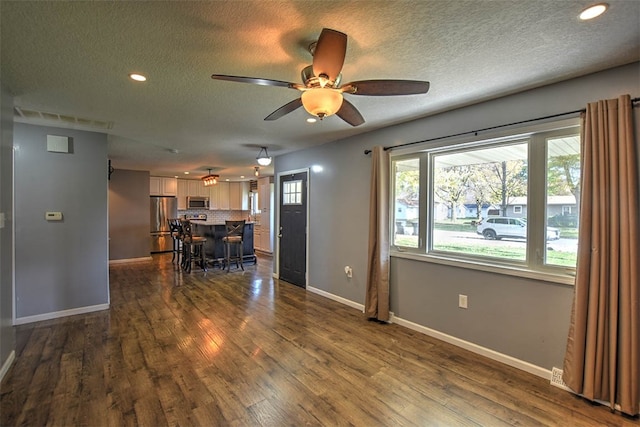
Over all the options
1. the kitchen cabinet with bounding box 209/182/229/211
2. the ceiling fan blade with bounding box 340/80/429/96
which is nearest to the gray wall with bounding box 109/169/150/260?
the kitchen cabinet with bounding box 209/182/229/211

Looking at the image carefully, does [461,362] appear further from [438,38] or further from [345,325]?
[438,38]

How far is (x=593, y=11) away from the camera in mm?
1538

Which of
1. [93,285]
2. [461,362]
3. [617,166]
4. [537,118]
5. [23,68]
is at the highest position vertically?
[23,68]

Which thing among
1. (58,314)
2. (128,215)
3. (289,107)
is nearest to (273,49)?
(289,107)

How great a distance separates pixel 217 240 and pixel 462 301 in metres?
5.45

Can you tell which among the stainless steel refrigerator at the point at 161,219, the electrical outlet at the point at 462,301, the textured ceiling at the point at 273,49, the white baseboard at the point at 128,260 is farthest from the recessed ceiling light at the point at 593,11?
the stainless steel refrigerator at the point at 161,219

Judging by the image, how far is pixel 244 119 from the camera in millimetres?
3398

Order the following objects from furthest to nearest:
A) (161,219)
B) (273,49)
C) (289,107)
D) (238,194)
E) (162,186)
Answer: (238,194) < (162,186) < (161,219) < (289,107) < (273,49)

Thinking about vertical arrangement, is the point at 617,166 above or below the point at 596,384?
above

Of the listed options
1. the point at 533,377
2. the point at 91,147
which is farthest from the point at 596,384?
the point at 91,147

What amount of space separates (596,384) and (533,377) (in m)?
0.43

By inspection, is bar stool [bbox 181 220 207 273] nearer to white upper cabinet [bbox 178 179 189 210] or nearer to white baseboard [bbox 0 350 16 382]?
white upper cabinet [bbox 178 179 189 210]

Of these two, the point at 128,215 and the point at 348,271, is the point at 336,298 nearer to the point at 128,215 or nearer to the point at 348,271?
the point at 348,271

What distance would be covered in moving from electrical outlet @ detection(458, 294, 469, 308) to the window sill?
1.01 feet
